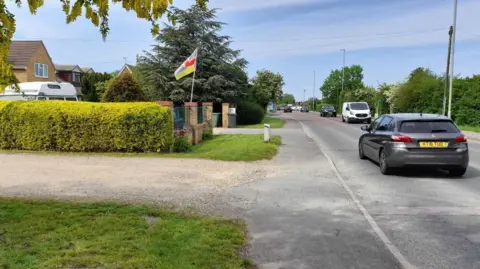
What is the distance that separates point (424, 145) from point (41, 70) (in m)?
45.2

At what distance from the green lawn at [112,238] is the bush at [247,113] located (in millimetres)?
29674

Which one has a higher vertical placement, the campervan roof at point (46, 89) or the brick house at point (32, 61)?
the brick house at point (32, 61)

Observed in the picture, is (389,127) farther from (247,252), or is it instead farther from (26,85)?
(26,85)

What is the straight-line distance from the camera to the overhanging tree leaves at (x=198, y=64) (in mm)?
34250

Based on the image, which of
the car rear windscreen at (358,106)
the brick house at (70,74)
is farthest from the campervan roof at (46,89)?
the brick house at (70,74)

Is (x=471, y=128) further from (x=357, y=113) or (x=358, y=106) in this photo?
(x=358, y=106)

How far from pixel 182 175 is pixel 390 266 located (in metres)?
6.11

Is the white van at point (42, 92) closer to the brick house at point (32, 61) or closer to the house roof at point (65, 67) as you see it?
the brick house at point (32, 61)

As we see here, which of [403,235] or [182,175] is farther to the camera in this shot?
[182,175]

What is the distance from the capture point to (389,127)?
424 inches

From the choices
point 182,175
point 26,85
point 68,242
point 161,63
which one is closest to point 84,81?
point 161,63

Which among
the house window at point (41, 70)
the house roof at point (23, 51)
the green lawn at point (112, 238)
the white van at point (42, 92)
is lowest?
the green lawn at point (112, 238)

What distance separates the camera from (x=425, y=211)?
691cm

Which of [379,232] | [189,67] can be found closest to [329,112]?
[189,67]
